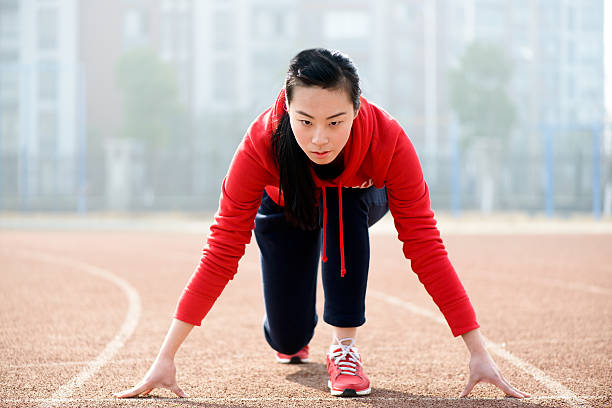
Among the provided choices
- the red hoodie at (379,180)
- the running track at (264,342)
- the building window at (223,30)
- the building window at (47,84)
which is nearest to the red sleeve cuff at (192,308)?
the red hoodie at (379,180)

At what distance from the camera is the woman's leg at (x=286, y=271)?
2.93 meters

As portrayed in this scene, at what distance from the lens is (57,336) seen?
3.86 meters

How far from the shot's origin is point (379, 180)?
254 centimetres

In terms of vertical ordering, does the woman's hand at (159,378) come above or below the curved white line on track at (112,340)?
above

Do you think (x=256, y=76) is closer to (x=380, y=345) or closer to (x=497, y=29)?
(x=497, y=29)

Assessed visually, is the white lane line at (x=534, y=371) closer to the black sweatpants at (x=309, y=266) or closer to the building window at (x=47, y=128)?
the black sweatpants at (x=309, y=266)

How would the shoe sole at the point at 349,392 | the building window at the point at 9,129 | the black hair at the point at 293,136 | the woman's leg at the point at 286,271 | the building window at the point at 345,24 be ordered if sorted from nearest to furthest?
the black hair at the point at 293,136, the shoe sole at the point at 349,392, the woman's leg at the point at 286,271, the building window at the point at 9,129, the building window at the point at 345,24

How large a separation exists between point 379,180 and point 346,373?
740mm

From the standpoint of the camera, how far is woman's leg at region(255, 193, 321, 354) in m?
2.93

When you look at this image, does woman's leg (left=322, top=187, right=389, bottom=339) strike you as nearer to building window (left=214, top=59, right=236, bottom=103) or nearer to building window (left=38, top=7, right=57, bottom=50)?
building window (left=214, top=59, right=236, bottom=103)

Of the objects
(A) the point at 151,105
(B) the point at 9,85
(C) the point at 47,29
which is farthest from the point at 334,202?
(C) the point at 47,29

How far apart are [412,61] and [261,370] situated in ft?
90.8

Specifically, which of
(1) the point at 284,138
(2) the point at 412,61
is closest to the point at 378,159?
(1) the point at 284,138

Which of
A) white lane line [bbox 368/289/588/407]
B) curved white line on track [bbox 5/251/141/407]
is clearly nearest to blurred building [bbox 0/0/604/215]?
curved white line on track [bbox 5/251/141/407]
